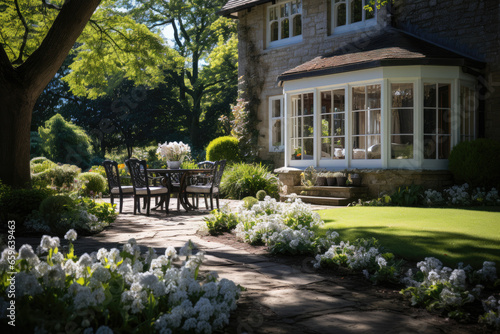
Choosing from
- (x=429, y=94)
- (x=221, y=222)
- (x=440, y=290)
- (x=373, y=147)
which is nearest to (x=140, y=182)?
(x=221, y=222)

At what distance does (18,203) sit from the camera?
680cm

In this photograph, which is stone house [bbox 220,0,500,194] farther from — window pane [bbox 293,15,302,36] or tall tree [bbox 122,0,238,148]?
tall tree [bbox 122,0,238,148]

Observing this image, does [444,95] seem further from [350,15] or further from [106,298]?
[106,298]

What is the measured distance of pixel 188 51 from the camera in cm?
2864

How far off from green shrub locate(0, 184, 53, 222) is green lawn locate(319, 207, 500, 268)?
4444 millimetres

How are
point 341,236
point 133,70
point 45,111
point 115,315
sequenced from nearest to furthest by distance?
point 115,315 < point 341,236 < point 133,70 < point 45,111

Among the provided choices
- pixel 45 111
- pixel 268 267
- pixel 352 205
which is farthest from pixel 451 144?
pixel 45 111

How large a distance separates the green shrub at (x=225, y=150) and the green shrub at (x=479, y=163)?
7.59 metres

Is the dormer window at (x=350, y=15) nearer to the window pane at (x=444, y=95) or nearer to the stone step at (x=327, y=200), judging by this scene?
the window pane at (x=444, y=95)

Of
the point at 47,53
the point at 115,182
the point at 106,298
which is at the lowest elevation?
the point at 106,298

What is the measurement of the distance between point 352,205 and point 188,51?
69.8 ft

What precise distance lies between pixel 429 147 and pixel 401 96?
1386mm

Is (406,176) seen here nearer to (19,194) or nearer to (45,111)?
(19,194)

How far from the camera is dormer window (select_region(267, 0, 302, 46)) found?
1462 cm
